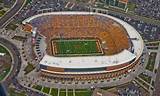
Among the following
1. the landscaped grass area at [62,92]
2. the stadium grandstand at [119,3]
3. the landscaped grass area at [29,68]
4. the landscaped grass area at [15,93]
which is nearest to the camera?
the landscaped grass area at [15,93]

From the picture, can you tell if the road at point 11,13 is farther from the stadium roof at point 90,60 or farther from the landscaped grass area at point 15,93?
the landscaped grass area at point 15,93

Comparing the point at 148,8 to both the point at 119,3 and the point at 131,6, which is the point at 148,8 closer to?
the point at 131,6

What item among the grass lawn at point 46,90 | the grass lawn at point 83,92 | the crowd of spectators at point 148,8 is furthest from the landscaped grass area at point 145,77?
the crowd of spectators at point 148,8

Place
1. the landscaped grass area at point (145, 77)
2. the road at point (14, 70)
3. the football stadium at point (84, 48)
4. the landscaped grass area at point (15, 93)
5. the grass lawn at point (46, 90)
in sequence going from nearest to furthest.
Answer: the landscaped grass area at point (15, 93), the road at point (14, 70), the grass lawn at point (46, 90), the football stadium at point (84, 48), the landscaped grass area at point (145, 77)

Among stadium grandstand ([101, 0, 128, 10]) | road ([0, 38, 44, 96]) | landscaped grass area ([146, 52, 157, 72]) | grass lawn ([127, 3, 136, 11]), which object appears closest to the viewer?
road ([0, 38, 44, 96])

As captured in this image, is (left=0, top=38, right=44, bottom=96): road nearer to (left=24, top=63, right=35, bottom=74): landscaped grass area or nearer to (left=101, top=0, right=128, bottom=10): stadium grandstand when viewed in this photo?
(left=24, top=63, right=35, bottom=74): landscaped grass area

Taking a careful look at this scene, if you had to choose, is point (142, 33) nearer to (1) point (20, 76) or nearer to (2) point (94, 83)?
(2) point (94, 83)

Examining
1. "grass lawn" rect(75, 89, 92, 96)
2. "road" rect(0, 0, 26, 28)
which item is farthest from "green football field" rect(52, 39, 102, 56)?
"road" rect(0, 0, 26, 28)
